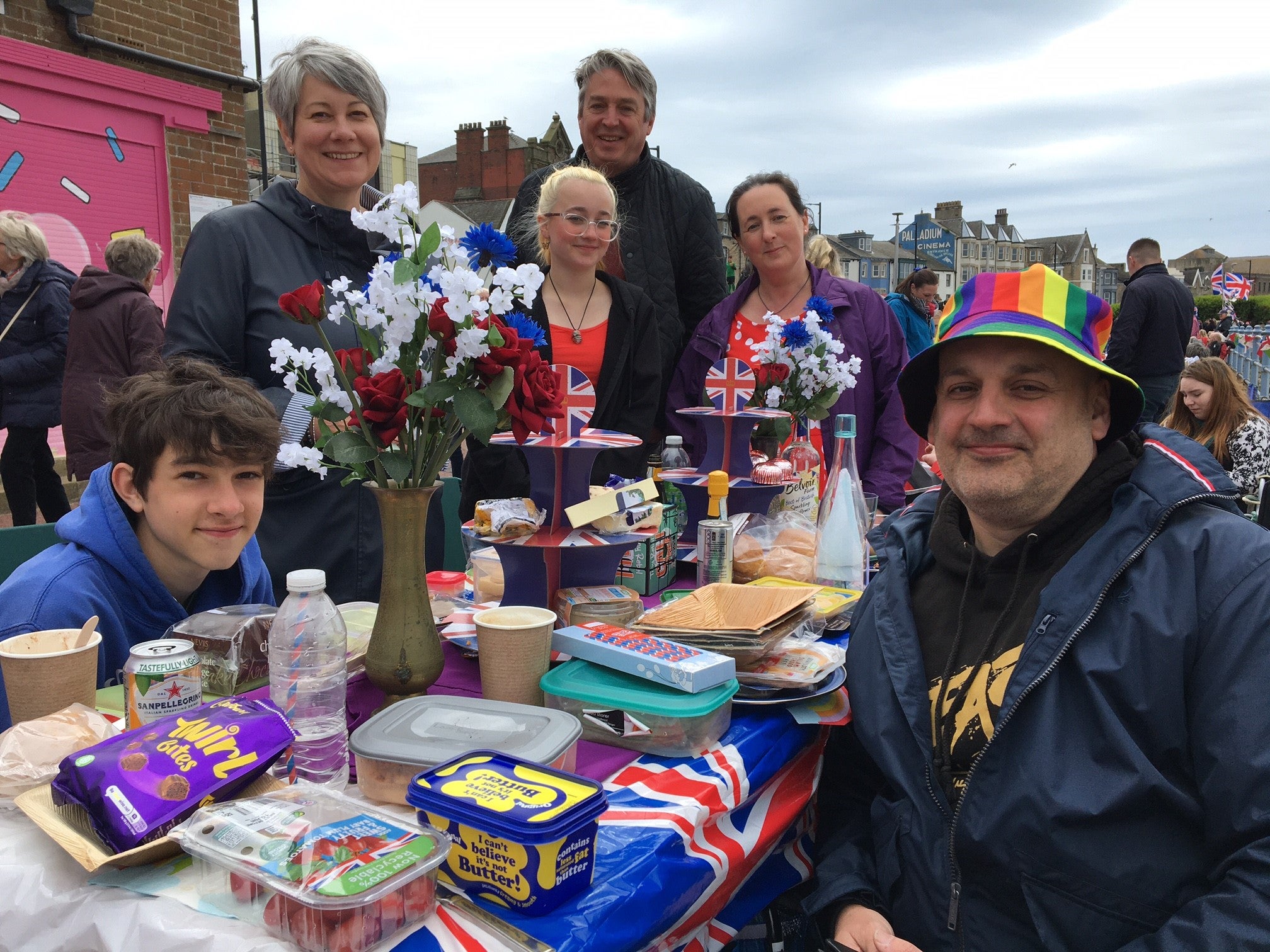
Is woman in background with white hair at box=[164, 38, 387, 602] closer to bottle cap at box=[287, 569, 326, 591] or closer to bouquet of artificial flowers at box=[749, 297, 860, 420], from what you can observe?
bottle cap at box=[287, 569, 326, 591]

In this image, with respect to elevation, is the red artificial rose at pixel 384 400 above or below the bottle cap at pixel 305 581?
above

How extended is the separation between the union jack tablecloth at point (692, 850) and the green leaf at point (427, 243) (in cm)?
92

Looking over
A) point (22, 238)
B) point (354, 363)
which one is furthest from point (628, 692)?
point (22, 238)

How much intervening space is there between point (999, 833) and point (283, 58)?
8.80 ft

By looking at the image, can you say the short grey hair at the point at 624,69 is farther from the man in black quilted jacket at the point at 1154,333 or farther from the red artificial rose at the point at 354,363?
the man in black quilted jacket at the point at 1154,333

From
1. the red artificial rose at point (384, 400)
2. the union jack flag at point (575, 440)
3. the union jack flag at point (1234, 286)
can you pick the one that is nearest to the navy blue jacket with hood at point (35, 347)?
the union jack flag at point (575, 440)

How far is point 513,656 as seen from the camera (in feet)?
4.84

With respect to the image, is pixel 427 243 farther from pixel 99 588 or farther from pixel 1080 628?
pixel 1080 628

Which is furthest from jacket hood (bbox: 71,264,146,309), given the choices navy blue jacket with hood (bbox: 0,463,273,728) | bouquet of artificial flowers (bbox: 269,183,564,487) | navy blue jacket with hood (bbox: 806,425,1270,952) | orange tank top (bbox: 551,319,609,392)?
navy blue jacket with hood (bbox: 806,425,1270,952)

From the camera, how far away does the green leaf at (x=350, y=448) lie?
1417mm

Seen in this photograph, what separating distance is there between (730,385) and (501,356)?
4.21ft

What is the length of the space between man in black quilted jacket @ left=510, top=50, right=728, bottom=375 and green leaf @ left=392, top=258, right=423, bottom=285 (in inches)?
83.7

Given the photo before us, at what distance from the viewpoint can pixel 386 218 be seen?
1422mm

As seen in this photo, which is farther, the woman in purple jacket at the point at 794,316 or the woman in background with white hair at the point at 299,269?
the woman in purple jacket at the point at 794,316
